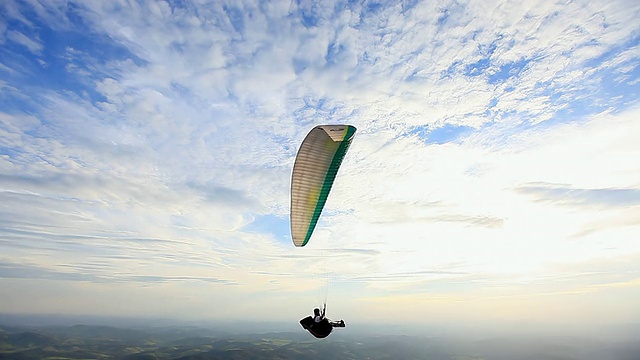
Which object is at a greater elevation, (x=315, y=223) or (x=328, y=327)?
(x=315, y=223)

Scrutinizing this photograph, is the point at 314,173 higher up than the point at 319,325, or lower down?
higher up

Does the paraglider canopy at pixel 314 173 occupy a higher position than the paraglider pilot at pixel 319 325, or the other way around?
the paraglider canopy at pixel 314 173

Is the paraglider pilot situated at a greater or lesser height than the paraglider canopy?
lesser

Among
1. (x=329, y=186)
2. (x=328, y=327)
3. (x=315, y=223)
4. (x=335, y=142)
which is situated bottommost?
(x=328, y=327)

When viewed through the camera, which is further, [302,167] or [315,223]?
[315,223]

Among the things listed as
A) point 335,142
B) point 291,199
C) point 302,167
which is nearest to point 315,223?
point 291,199

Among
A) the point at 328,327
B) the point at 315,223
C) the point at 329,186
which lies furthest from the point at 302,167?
the point at 328,327

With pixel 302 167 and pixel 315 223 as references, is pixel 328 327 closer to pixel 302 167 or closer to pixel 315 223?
pixel 315 223
